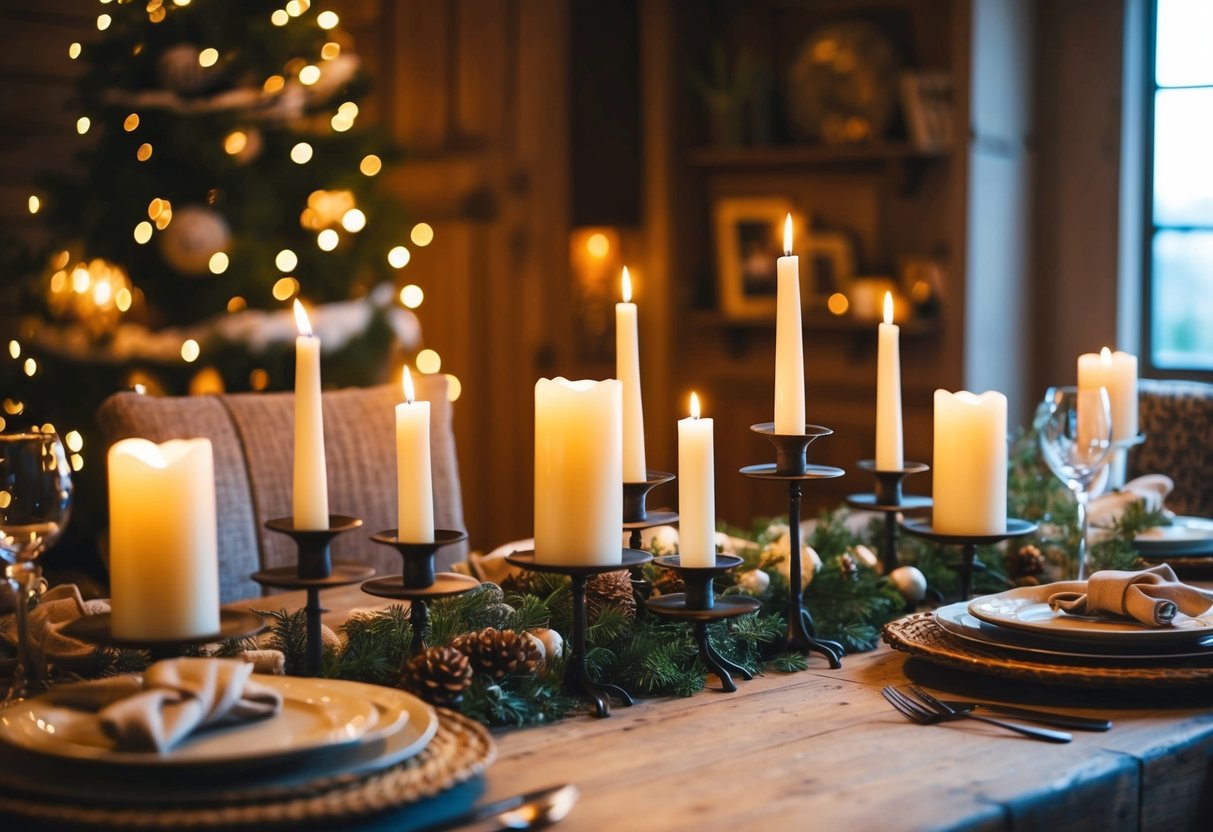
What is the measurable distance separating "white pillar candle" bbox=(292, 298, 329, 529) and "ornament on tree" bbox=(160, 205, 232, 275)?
7.28ft

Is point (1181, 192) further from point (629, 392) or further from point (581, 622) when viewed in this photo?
point (581, 622)

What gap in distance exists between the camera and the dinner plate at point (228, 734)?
3.01ft

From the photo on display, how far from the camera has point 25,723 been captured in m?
0.99

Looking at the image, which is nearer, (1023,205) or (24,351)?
(24,351)

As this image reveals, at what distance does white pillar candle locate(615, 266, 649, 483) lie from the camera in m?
1.40

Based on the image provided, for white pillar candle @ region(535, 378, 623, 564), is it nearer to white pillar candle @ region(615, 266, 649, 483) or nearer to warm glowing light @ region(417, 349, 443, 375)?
white pillar candle @ region(615, 266, 649, 483)

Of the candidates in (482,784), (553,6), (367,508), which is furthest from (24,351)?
(482,784)

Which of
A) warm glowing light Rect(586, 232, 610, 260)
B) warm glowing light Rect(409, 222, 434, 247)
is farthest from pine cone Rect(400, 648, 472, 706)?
warm glowing light Rect(586, 232, 610, 260)

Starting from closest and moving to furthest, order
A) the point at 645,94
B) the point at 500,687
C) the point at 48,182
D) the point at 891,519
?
the point at 500,687 → the point at 891,519 → the point at 48,182 → the point at 645,94

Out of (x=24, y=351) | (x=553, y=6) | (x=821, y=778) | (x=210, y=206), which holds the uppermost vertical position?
(x=553, y=6)

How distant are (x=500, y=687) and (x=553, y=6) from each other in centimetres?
375

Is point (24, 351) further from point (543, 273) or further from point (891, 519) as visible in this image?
point (891, 519)

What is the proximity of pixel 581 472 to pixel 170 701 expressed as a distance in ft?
1.27

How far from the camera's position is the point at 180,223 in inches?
129
